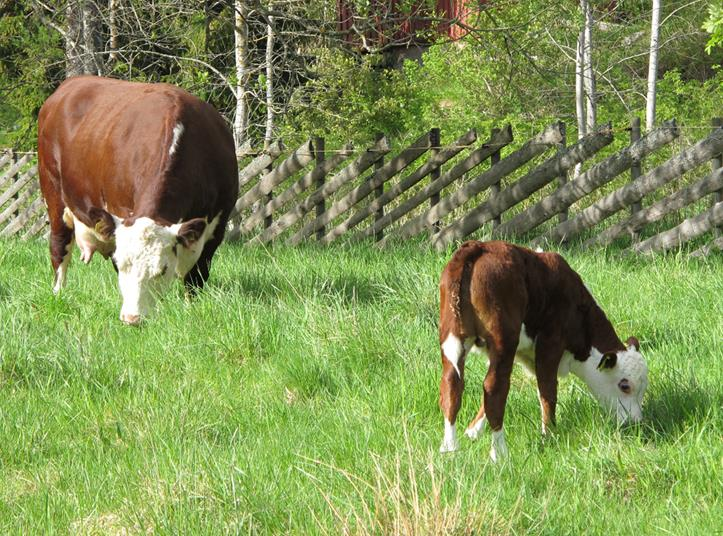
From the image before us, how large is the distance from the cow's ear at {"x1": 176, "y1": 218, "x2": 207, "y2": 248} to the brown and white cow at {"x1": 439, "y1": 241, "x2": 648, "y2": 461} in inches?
113

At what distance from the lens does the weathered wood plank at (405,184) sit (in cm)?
1065

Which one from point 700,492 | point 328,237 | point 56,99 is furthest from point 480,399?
point 328,237

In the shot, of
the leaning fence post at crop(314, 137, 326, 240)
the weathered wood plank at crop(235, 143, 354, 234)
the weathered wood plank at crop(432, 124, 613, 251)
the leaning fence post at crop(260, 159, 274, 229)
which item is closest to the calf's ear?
the weathered wood plank at crop(432, 124, 613, 251)

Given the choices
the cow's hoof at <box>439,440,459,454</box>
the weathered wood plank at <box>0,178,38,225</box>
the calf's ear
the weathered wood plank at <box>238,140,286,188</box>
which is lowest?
the weathered wood plank at <box>0,178,38,225</box>

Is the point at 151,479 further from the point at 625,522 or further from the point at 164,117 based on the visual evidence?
the point at 164,117

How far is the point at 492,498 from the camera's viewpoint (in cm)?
321

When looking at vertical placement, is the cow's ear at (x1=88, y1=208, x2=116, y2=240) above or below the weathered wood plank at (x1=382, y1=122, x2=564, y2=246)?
above

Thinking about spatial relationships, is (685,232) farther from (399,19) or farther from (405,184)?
(405,184)

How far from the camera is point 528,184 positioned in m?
9.95

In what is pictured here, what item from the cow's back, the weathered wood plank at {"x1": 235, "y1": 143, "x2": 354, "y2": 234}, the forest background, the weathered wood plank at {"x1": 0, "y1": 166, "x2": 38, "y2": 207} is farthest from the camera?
the forest background

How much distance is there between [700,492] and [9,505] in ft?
8.09

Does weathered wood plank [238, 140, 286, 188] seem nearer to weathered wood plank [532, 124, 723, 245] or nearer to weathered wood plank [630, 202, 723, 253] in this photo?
weathered wood plank [532, 124, 723, 245]

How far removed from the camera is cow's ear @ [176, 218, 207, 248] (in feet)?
22.2

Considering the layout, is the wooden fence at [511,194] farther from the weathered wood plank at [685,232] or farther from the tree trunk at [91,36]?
the tree trunk at [91,36]
